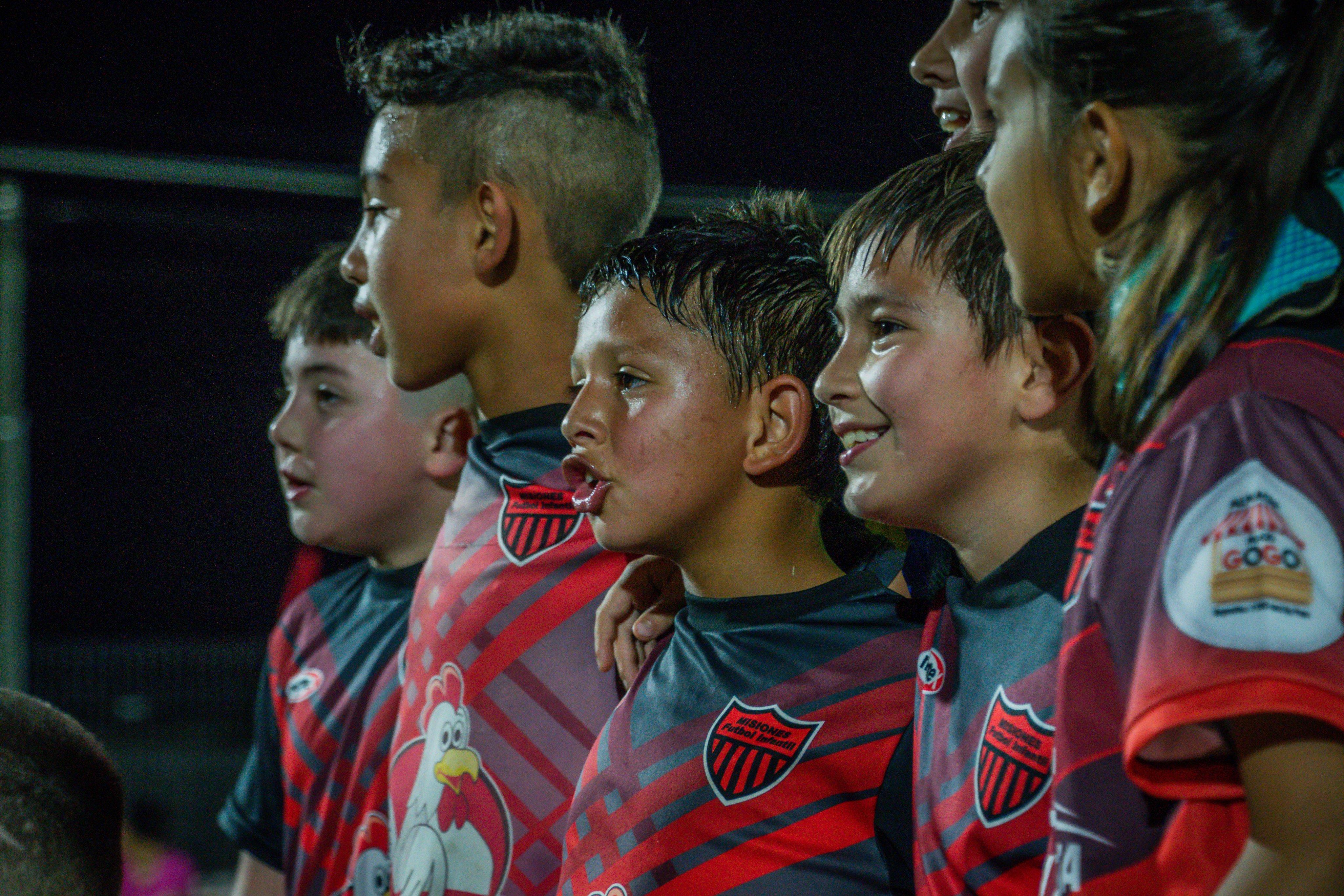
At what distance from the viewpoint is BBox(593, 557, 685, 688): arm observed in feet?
4.64

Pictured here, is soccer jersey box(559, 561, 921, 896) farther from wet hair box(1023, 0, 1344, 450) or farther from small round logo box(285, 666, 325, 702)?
small round logo box(285, 666, 325, 702)

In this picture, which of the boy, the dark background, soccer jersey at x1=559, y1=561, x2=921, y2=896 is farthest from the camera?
the dark background

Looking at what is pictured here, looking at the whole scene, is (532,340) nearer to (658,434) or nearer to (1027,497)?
(658,434)

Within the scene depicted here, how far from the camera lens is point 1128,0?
822 millimetres

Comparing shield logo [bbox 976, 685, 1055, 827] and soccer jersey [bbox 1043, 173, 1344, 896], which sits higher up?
soccer jersey [bbox 1043, 173, 1344, 896]

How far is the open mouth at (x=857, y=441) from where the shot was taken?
3.62 ft

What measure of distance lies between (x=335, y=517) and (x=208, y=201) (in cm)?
219

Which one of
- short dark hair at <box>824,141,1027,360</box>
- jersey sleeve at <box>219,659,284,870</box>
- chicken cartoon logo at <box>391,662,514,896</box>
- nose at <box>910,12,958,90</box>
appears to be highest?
nose at <box>910,12,958,90</box>

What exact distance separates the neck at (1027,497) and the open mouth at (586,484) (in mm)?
364

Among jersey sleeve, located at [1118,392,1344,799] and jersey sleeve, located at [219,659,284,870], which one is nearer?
jersey sleeve, located at [1118,392,1344,799]

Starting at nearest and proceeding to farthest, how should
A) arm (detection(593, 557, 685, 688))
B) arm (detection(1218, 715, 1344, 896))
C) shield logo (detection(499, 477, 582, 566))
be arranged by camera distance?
arm (detection(1218, 715, 1344, 896)) < arm (detection(593, 557, 685, 688)) < shield logo (detection(499, 477, 582, 566))

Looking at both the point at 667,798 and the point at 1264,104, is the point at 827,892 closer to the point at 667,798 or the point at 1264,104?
the point at 667,798

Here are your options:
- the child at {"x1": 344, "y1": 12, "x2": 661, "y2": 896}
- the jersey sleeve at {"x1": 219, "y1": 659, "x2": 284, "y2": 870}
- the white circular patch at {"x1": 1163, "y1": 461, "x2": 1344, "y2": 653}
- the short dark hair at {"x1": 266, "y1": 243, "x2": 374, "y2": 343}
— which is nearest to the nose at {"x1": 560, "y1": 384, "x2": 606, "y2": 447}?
the child at {"x1": 344, "y1": 12, "x2": 661, "y2": 896}

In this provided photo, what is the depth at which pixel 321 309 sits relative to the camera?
2.14 meters
